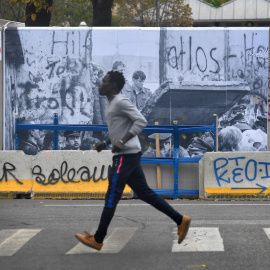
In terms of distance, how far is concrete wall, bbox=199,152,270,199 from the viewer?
45.1ft

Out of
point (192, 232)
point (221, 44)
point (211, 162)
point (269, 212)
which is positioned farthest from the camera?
point (221, 44)

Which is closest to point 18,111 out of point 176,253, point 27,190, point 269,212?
point 27,190

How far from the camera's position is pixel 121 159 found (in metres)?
7.97

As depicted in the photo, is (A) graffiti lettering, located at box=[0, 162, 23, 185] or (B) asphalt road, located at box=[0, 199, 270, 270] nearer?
(B) asphalt road, located at box=[0, 199, 270, 270]

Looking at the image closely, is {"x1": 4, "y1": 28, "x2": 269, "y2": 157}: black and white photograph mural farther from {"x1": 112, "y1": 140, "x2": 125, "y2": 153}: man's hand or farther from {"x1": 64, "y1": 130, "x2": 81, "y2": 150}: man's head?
{"x1": 112, "y1": 140, "x2": 125, "y2": 153}: man's hand

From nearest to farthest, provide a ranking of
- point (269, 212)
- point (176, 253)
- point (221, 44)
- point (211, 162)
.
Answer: point (176, 253)
point (269, 212)
point (211, 162)
point (221, 44)

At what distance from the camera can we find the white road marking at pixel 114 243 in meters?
8.01

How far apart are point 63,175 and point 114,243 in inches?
228

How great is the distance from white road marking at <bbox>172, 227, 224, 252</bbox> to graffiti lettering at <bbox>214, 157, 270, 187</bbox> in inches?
179

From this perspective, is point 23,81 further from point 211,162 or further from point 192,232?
point 192,232

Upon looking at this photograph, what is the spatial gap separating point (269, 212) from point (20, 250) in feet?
14.2

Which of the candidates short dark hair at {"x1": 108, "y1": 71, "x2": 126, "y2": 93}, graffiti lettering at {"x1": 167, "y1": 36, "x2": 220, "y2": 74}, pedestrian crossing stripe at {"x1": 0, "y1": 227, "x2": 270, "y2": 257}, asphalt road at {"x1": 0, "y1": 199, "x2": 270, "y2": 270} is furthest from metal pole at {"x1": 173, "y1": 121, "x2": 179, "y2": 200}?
short dark hair at {"x1": 108, "y1": 71, "x2": 126, "y2": 93}

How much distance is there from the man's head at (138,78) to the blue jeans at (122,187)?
9305 mm

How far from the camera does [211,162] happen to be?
13875 mm
